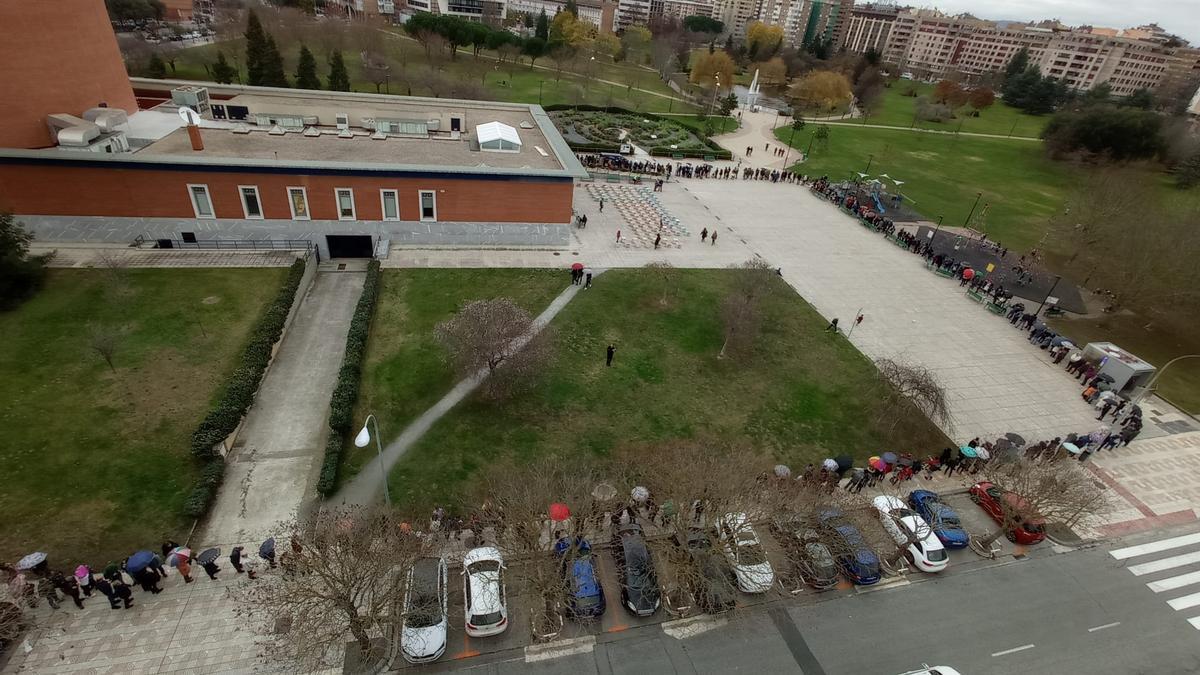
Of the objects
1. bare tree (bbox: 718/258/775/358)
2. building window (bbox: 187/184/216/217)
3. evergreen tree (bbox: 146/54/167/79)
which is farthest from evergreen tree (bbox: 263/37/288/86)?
bare tree (bbox: 718/258/775/358)

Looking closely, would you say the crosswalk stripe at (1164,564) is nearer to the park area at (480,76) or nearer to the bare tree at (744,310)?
the bare tree at (744,310)

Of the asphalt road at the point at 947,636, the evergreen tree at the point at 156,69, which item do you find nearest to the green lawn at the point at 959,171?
the asphalt road at the point at 947,636

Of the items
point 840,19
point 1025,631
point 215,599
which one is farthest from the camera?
point 840,19

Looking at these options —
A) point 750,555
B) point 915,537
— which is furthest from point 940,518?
point 750,555

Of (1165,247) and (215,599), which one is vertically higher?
(1165,247)

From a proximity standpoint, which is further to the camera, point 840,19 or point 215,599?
point 840,19

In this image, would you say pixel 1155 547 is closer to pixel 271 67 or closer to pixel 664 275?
pixel 664 275

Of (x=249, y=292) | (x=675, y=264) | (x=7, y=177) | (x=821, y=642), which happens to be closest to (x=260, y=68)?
(x=7, y=177)

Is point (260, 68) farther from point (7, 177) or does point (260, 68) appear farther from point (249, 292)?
point (249, 292)
